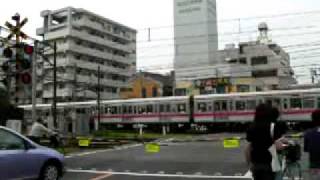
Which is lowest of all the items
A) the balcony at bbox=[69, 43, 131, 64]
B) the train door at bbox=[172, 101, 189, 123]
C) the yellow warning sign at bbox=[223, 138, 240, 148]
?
the yellow warning sign at bbox=[223, 138, 240, 148]

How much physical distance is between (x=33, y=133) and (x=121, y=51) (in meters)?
84.8

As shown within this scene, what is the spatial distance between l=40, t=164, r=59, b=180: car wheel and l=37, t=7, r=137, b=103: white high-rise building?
228ft

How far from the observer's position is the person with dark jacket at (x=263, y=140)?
21.1ft

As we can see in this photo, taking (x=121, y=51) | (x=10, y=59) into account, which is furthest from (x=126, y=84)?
(x=10, y=59)

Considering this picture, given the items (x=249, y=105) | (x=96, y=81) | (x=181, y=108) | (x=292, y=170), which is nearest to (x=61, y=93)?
(x=96, y=81)

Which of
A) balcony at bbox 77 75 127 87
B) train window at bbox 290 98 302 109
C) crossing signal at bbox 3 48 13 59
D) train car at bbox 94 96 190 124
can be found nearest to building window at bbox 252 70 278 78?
balcony at bbox 77 75 127 87

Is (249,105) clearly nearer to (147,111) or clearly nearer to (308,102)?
(308,102)

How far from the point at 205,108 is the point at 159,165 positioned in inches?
1101

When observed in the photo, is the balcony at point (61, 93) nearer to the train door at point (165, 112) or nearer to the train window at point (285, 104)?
the train door at point (165, 112)

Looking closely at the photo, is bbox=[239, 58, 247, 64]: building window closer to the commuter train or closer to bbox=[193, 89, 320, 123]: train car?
the commuter train

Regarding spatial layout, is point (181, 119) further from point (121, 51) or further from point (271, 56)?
point (121, 51)

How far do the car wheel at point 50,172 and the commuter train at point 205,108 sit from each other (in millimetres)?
25276

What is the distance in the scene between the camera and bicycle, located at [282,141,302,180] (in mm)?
8883

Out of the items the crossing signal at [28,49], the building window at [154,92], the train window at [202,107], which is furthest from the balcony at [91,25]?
the crossing signal at [28,49]
